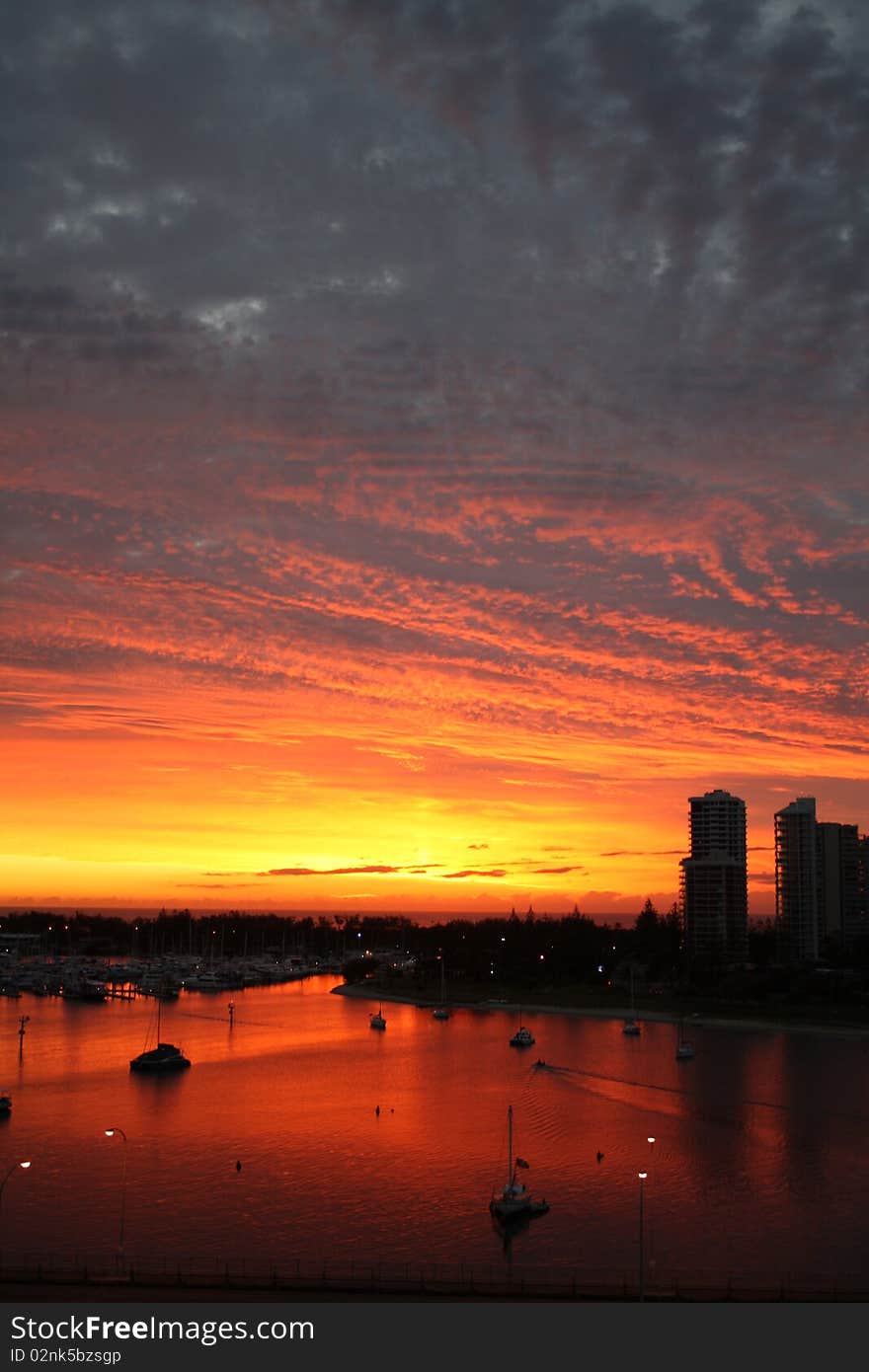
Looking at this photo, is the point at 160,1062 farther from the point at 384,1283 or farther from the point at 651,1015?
the point at 651,1015

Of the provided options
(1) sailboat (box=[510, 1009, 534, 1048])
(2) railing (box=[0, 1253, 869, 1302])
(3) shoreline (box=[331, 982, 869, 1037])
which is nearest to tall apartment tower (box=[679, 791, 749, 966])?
(3) shoreline (box=[331, 982, 869, 1037])

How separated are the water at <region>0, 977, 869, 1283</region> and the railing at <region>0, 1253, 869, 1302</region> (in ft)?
6.34

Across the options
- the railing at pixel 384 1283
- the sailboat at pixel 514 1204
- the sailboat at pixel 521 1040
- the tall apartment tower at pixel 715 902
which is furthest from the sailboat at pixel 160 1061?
the tall apartment tower at pixel 715 902

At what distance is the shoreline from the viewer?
298 ft

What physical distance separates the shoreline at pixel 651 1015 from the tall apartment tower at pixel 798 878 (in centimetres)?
4363

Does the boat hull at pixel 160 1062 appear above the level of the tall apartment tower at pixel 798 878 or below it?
below

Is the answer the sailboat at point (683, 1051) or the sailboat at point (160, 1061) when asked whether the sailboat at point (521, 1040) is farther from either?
the sailboat at point (160, 1061)

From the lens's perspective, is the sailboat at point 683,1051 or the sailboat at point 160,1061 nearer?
the sailboat at point 160,1061

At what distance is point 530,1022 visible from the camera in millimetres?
100750

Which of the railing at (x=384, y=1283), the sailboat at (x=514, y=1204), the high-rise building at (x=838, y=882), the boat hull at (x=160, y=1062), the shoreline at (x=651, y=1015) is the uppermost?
the high-rise building at (x=838, y=882)

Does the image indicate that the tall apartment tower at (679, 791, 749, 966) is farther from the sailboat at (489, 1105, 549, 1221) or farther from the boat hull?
the sailboat at (489, 1105, 549, 1221)

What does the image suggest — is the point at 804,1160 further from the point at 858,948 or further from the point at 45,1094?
the point at 858,948

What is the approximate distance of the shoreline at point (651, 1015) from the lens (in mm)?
90875
